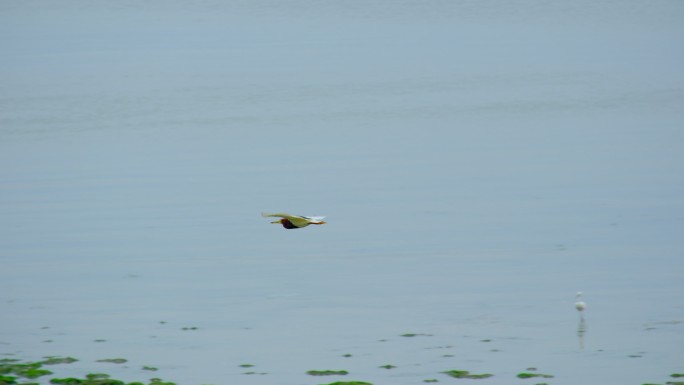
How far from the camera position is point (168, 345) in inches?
634

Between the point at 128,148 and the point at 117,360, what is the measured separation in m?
15.2

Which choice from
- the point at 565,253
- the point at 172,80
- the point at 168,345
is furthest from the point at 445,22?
the point at 168,345

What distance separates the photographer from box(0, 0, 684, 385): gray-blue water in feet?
52.4

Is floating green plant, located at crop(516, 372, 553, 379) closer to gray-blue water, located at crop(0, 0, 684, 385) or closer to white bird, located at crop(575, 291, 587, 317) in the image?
gray-blue water, located at crop(0, 0, 684, 385)

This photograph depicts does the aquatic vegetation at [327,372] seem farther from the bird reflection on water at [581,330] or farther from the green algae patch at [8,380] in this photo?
the green algae patch at [8,380]

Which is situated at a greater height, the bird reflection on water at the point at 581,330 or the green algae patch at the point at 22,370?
the bird reflection on water at the point at 581,330

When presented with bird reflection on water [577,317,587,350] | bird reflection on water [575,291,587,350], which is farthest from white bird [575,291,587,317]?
bird reflection on water [577,317,587,350]

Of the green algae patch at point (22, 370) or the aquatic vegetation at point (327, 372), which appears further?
the aquatic vegetation at point (327, 372)

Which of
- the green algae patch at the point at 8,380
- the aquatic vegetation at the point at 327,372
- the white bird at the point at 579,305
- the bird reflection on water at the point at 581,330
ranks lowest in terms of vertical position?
the green algae patch at the point at 8,380

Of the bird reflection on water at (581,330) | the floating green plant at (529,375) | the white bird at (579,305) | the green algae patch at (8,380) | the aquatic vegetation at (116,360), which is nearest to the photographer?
the green algae patch at (8,380)

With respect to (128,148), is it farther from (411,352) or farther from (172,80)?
(411,352)

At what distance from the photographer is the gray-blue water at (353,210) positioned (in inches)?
629

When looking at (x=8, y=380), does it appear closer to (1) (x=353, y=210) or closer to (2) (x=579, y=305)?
(2) (x=579, y=305)

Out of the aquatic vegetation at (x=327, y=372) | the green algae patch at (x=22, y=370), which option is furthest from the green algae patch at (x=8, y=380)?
the aquatic vegetation at (x=327, y=372)
